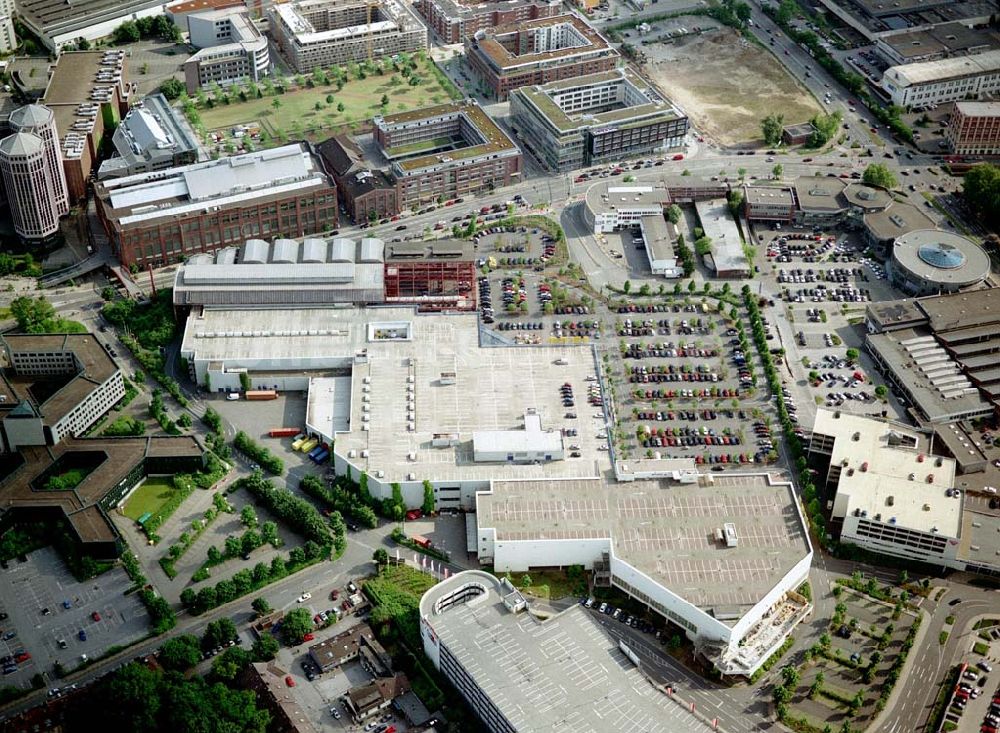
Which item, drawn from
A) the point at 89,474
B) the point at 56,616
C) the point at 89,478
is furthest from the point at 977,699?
the point at 89,474

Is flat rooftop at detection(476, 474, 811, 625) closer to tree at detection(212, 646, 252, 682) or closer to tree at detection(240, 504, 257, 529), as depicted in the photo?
tree at detection(240, 504, 257, 529)

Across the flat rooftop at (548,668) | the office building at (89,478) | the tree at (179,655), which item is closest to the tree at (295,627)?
the tree at (179,655)

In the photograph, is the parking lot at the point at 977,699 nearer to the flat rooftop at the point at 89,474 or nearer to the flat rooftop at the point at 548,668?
the flat rooftop at the point at 548,668

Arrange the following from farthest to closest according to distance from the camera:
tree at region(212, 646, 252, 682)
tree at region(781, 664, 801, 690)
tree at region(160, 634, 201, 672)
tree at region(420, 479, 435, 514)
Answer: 1. tree at region(420, 479, 435, 514)
2. tree at region(160, 634, 201, 672)
3. tree at region(781, 664, 801, 690)
4. tree at region(212, 646, 252, 682)

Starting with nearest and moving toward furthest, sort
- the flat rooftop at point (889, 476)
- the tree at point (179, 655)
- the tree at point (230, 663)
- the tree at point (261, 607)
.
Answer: the tree at point (230, 663) < the tree at point (179, 655) < the tree at point (261, 607) < the flat rooftop at point (889, 476)

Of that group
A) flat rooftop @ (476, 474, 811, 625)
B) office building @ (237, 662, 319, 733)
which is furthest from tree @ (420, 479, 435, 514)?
office building @ (237, 662, 319, 733)

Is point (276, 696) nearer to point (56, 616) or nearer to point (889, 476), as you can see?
point (56, 616)
